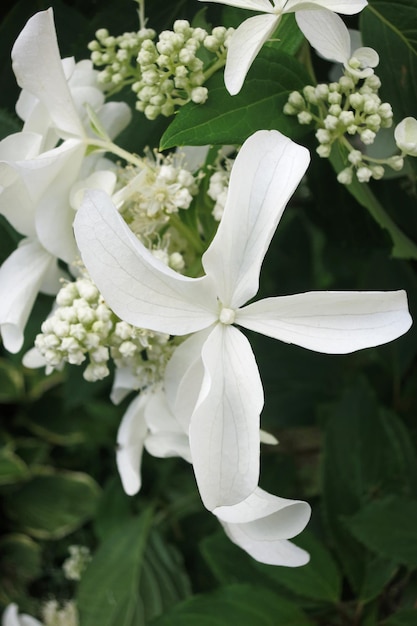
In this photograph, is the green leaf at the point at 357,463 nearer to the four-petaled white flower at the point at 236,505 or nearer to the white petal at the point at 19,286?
the four-petaled white flower at the point at 236,505

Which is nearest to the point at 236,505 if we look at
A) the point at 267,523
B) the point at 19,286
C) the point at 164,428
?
the point at 267,523

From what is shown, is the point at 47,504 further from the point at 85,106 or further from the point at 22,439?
the point at 85,106

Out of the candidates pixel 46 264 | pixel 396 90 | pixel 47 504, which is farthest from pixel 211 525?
pixel 396 90

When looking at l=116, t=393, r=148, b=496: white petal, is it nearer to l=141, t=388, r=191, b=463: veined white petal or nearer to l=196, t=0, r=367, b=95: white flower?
l=141, t=388, r=191, b=463: veined white petal

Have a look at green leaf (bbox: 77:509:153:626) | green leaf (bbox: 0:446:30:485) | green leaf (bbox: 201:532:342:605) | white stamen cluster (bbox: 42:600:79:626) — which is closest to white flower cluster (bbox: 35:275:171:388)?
green leaf (bbox: 201:532:342:605)

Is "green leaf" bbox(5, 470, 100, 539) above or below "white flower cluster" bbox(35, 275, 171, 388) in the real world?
below
